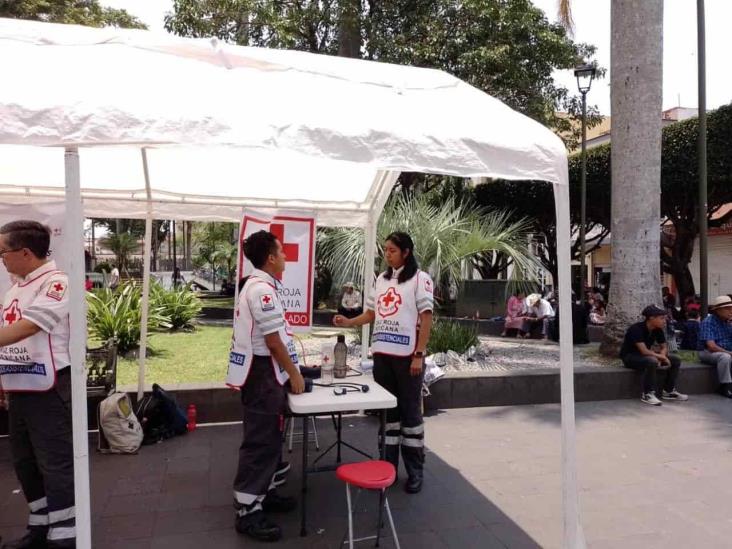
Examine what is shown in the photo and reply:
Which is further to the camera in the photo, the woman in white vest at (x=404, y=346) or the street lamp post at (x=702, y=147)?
the street lamp post at (x=702, y=147)

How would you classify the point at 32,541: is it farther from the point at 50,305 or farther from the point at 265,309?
the point at 265,309

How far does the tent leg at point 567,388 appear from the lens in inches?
123

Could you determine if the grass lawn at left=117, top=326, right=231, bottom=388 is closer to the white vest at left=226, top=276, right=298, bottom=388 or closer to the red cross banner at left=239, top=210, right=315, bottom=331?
the red cross banner at left=239, top=210, right=315, bottom=331

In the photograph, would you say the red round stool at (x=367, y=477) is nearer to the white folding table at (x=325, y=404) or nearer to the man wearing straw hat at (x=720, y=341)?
the white folding table at (x=325, y=404)

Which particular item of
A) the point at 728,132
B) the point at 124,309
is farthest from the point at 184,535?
the point at 728,132

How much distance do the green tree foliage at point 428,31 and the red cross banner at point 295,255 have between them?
9.52 metres

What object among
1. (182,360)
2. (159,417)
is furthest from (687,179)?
(159,417)

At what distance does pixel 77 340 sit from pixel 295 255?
2969 mm

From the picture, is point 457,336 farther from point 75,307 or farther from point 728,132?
point 728,132

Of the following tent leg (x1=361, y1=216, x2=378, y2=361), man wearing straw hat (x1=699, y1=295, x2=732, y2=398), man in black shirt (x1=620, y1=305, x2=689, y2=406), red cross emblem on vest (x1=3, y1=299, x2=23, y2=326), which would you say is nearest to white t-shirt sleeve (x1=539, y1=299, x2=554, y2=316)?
man wearing straw hat (x1=699, y1=295, x2=732, y2=398)

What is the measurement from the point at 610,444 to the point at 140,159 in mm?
4914

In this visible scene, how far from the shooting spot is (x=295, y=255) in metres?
5.43

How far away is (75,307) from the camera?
256 centimetres

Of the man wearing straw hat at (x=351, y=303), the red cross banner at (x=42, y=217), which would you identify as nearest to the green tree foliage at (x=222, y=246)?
the man wearing straw hat at (x=351, y=303)
